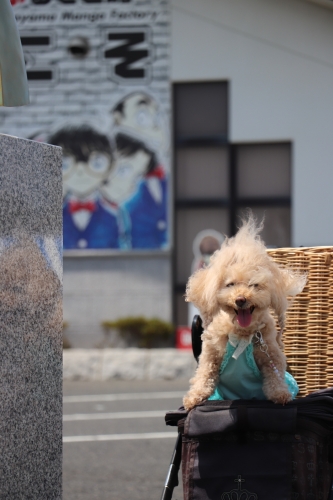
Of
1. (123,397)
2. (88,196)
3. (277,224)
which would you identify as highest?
(88,196)

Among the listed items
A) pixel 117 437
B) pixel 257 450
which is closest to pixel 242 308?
pixel 257 450

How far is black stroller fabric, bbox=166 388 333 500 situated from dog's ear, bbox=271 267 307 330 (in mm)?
332

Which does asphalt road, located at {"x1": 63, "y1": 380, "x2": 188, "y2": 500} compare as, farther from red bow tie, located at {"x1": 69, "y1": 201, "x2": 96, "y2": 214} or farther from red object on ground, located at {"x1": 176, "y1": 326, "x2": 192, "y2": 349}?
red bow tie, located at {"x1": 69, "y1": 201, "x2": 96, "y2": 214}

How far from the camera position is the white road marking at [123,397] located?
962 cm

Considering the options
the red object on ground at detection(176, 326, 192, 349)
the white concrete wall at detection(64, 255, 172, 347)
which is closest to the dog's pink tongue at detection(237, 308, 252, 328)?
the red object on ground at detection(176, 326, 192, 349)

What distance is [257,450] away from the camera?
2.87 m

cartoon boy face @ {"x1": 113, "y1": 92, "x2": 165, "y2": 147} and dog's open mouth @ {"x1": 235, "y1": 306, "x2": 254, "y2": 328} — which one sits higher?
cartoon boy face @ {"x1": 113, "y1": 92, "x2": 165, "y2": 147}

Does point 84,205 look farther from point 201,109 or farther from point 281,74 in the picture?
point 281,74

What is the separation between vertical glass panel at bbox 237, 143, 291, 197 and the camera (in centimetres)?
1341

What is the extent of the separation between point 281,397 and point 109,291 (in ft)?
34.9

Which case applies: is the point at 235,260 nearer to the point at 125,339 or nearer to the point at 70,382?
the point at 70,382

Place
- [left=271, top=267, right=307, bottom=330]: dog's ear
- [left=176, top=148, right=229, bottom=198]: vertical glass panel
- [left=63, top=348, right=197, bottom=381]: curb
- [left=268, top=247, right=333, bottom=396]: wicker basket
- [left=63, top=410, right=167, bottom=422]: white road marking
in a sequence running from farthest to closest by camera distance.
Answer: [left=176, top=148, right=229, bottom=198]: vertical glass panel
[left=63, top=348, right=197, bottom=381]: curb
[left=63, top=410, right=167, bottom=422]: white road marking
[left=268, top=247, right=333, bottom=396]: wicker basket
[left=271, top=267, right=307, bottom=330]: dog's ear

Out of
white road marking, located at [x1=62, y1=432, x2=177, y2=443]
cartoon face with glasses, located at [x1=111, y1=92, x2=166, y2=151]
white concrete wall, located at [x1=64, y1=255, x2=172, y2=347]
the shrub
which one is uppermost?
cartoon face with glasses, located at [x1=111, y1=92, x2=166, y2=151]

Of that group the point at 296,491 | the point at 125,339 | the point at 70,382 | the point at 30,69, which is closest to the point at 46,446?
the point at 296,491
